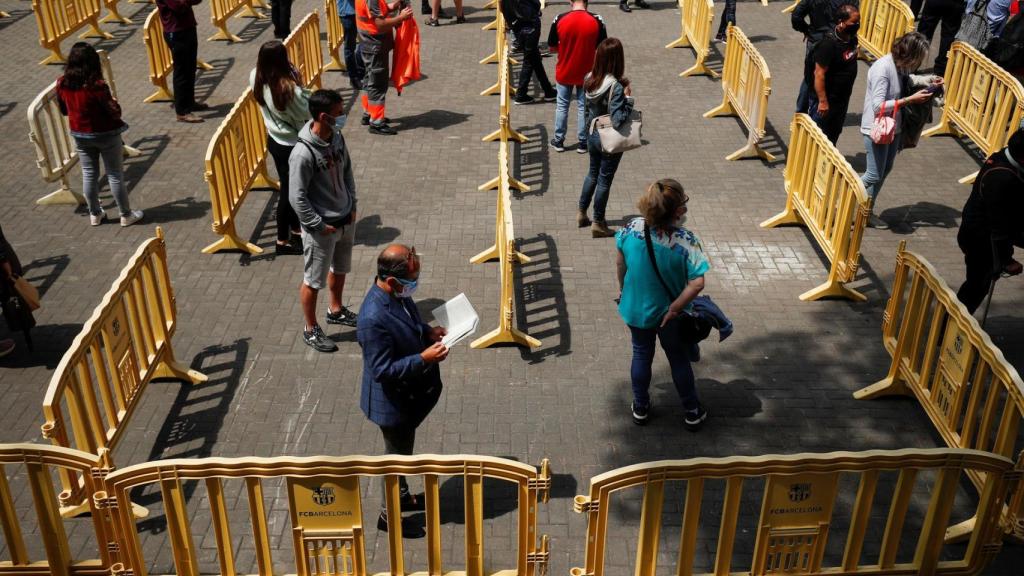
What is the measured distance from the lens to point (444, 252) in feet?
30.7

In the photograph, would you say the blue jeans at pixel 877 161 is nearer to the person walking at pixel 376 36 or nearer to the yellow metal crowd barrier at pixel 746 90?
the yellow metal crowd barrier at pixel 746 90

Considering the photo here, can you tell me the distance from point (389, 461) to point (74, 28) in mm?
13648

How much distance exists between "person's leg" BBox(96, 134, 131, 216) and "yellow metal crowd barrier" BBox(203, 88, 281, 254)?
0.99m

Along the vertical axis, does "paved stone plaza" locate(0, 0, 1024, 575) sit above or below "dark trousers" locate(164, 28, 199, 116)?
below

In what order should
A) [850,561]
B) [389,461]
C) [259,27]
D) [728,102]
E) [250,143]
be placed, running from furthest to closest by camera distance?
1. [259,27]
2. [728,102]
3. [250,143]
4. [850,561]
5. [389,461]

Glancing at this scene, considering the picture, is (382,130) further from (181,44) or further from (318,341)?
(318,341)

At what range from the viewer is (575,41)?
11.1 metres

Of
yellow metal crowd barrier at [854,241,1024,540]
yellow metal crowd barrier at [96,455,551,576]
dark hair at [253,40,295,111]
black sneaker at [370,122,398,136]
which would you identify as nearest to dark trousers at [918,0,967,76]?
black sneaker at [370,122,398,136]

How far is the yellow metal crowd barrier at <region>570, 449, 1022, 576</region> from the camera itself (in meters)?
4.77

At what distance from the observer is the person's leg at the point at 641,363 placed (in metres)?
6.58

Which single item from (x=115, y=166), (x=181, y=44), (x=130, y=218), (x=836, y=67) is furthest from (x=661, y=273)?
(x=181, y=44)

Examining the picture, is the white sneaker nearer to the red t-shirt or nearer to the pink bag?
the red t-shirt

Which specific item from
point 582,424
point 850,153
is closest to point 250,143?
point 582,424

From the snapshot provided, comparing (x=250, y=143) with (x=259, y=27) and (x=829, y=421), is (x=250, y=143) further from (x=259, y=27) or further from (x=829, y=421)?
(x=259, y=27)
